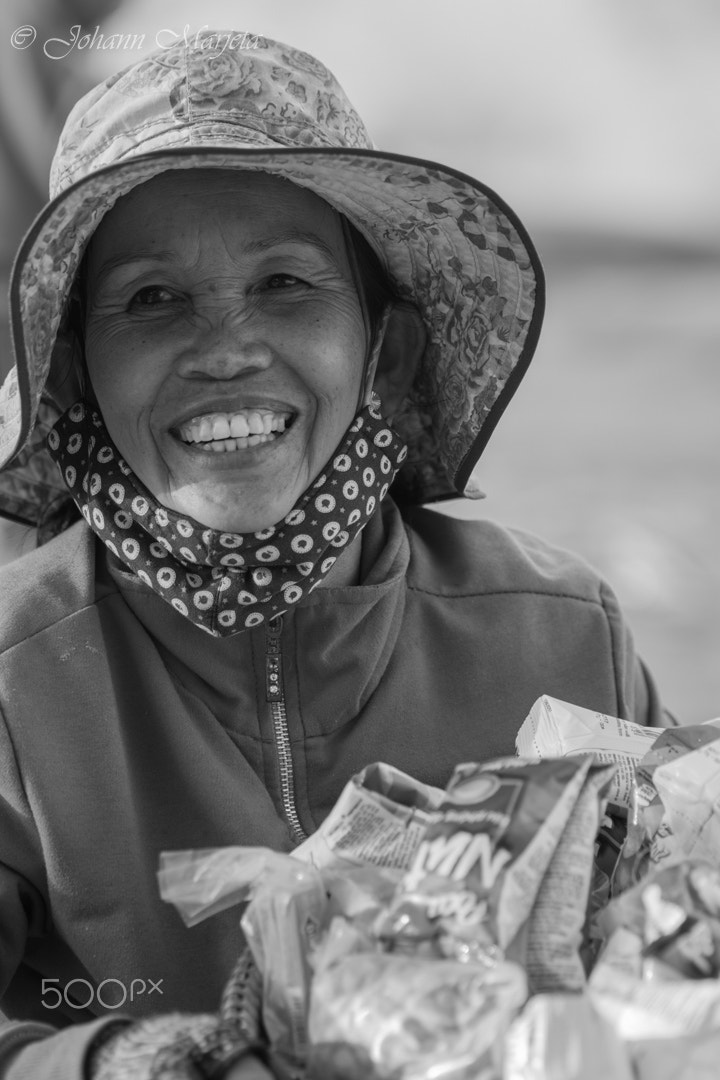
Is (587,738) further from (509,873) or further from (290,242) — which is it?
(290,242)

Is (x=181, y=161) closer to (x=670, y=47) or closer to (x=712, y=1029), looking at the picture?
(x=712, y=1029)

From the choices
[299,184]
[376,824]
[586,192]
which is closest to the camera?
[376,824]

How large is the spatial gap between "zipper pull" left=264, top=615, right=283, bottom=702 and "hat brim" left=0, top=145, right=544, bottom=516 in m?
0.37

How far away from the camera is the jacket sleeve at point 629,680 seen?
68.1 inches

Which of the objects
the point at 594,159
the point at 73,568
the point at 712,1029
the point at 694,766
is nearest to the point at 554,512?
the point at 594,159

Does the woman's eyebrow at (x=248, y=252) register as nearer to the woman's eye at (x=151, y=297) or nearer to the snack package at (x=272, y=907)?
the woman's eye at (x=151, y=297)

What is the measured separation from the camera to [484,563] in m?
1.78

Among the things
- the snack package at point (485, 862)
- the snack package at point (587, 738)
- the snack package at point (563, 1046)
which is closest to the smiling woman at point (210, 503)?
the snack package at point (587, 738)

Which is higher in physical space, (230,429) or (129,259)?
(129,259)

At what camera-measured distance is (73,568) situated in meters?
1.56

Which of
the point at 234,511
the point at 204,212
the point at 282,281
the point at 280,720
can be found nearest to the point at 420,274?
the point at 282,281

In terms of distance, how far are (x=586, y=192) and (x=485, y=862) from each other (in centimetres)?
344

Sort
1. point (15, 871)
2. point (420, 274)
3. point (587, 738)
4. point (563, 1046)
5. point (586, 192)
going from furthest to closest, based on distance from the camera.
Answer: point (586, 192), point (420, 274), point (15, 871), point (587, 738), point (563, 1046)

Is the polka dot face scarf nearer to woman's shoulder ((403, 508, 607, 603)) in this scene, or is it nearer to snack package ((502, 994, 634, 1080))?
woman's shoulder ((403, 508, 607, 603))
